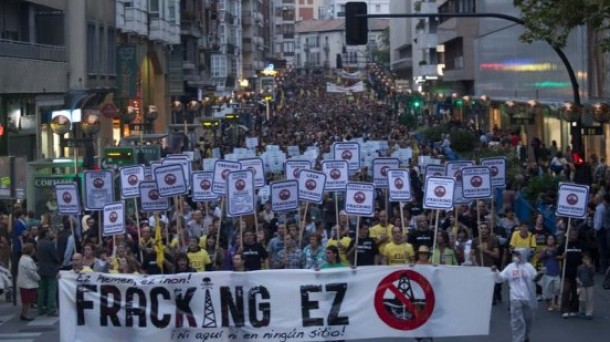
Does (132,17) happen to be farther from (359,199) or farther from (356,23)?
(359,199)

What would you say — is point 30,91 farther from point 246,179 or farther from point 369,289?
point 369,289

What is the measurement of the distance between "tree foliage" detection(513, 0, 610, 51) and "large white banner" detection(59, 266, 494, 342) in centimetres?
636

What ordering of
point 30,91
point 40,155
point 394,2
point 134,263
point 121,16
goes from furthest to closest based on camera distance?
point 394,2
point 121,16
point 40,155
point 30,91
point 134,263

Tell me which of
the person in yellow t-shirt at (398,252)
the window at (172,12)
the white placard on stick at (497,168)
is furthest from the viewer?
the window at (172,12)

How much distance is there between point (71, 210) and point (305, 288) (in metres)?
8.64

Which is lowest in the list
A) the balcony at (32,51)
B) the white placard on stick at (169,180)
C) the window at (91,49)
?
the white placard on stick at (169,180)

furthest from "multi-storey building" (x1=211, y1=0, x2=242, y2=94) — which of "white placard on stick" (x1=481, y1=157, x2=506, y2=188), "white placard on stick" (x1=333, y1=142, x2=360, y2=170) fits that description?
"white placard on stick" (x1=481, y1=157, x2=506, y2=188)

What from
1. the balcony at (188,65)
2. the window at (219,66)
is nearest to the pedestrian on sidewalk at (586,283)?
the balcony at (188,65)

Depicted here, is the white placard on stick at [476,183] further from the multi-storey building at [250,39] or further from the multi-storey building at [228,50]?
the multi-storey building at [250,39]

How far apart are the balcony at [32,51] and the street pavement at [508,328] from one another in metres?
15.8

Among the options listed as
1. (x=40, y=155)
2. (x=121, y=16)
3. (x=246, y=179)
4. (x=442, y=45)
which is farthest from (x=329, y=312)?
(x=442, y=45)

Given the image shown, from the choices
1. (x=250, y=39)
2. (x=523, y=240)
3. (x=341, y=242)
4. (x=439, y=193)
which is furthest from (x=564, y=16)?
(x=250, y=39)

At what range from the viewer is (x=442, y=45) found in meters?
91.6

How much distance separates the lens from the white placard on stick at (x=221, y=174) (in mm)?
25278
